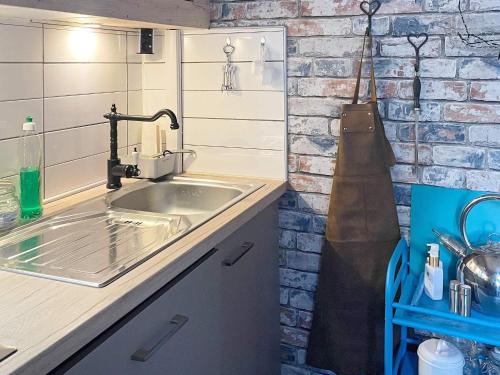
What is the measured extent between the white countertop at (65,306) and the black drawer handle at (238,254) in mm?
142

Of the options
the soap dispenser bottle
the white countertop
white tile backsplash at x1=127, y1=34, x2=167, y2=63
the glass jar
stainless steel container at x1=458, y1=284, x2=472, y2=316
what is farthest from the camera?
white tile backsplash at x1=127, y1=34, x2=167, y2=63

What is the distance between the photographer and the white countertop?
0.84m

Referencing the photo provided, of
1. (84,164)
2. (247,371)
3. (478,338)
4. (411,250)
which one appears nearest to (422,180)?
(411,250)

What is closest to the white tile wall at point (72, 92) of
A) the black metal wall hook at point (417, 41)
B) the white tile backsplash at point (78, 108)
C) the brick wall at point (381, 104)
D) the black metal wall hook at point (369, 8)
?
the white tile backsplash at point (78, 108)

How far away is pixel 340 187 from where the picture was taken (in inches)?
69.1

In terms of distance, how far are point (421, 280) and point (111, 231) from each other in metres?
0.95

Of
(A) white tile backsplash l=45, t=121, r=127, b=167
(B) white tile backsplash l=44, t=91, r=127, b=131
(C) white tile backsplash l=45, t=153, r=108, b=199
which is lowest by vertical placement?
(C) white tile backsplash l=45, t=153, r=108, b=199

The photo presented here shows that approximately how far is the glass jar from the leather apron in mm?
937

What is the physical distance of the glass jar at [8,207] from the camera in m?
1.38

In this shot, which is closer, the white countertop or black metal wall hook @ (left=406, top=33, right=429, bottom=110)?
the white countertop

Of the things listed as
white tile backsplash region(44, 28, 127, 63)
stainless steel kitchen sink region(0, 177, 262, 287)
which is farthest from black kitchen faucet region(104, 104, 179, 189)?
white tile backsplash region(44, 28, 127, 63)

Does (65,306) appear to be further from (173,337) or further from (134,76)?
(134,76)

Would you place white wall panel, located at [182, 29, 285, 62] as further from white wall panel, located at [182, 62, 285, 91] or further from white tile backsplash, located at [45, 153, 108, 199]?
white tile backsplash, located at [45, 153, 108, 199]

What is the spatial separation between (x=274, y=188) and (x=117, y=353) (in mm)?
933
